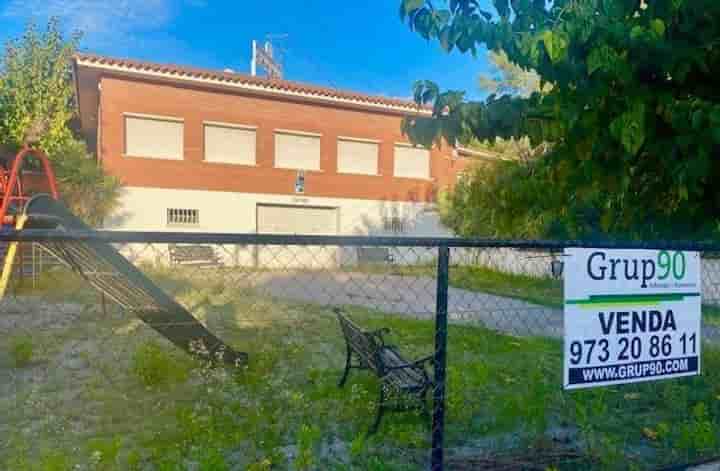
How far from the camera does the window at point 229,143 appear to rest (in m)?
16.3

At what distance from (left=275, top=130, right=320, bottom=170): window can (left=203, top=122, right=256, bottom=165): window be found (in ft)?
2.97

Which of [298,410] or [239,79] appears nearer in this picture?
[298,410]

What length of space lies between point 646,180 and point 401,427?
233cm

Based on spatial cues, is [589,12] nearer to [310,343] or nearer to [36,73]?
[310,343]

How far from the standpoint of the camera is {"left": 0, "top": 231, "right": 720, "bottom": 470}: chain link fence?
2725 millimetres

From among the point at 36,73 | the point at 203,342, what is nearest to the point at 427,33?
the point at 203,342

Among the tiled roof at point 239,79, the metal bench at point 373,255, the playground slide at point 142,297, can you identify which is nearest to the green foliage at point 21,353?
the playground slide at point 142,297

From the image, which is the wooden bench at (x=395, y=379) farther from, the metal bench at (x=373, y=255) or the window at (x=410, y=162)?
the window at (x=410, y=162)

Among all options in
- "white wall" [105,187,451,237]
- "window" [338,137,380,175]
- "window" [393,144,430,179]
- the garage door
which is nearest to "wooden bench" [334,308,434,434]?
the garage door

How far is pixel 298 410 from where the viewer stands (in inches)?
141

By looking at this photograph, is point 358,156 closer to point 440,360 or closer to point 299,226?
point 299,226

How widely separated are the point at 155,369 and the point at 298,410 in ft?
5.02

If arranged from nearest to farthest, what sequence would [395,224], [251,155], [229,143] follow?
[229,143]
[251,155]
[395,224]

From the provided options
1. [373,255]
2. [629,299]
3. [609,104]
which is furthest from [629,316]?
[373,255]
